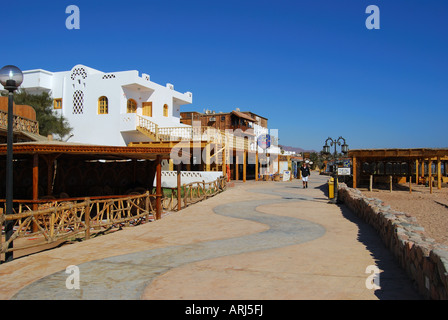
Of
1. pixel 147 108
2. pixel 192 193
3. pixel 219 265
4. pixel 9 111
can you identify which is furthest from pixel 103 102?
pixel 219 265

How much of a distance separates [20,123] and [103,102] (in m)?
8.76

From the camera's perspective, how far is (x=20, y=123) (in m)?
17.6

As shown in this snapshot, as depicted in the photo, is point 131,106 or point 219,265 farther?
point 131,106

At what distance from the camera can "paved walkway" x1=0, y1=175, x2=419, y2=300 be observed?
4.72m

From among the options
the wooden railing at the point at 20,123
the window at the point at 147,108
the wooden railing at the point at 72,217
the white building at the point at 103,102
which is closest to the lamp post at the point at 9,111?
the wooden railing at the point at 72,217

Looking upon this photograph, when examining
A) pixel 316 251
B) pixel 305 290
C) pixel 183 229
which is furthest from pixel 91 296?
pixel 183 229

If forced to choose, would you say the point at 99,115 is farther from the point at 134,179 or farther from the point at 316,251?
the point at 316,251

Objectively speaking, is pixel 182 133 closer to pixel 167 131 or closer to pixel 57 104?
pixel 167 131

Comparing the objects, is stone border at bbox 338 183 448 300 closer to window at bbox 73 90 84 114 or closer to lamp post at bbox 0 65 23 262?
lamp post at bbox 0 65 23 262

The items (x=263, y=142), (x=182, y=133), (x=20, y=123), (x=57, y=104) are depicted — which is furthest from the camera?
(x=263, y=142)

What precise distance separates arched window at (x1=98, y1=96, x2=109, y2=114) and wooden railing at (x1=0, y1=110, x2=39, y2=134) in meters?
6.81

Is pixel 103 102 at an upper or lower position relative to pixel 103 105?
upper

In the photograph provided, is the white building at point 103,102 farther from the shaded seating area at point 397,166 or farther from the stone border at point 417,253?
the stone border at point 417,253
